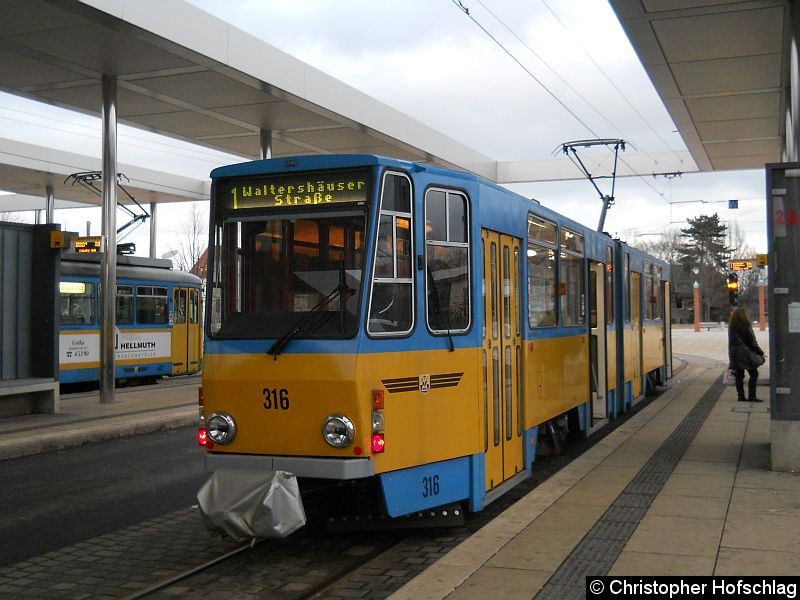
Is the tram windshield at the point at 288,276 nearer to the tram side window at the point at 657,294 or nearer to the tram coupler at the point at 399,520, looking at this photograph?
the tram coupler at the point at 399,520

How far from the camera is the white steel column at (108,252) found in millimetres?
17422

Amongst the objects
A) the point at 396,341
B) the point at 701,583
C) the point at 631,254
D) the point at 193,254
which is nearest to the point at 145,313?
the point at 631,254

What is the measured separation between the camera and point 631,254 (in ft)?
56.5

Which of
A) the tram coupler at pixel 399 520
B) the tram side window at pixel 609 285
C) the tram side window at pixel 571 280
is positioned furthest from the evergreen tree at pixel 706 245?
the tram coupler at pixel 399 520

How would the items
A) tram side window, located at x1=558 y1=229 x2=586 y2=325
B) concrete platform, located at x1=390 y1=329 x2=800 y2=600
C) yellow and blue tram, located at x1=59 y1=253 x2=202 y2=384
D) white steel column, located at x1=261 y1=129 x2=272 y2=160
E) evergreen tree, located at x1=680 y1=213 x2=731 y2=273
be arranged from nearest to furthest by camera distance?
concrete platform, located at x1=390 y1=329 x2=800 y2=600, tram side window, located at x1=558 y1=229 x2=586 y2=325, yellow and blue tram, located at x1=59 y1=253 x2=202 y2=384, white steel column, located at x1=261 y1=129 x2=272 y2=160, evergreen tree, located at x1=680 y1=213 x2=731 y2=273

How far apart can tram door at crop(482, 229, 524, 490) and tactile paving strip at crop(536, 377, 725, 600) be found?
3.50ft

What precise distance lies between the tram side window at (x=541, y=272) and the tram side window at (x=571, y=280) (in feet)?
1.44

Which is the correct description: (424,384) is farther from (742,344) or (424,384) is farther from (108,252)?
(108,252)

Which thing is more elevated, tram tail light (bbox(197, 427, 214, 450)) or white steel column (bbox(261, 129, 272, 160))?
white steel column (bbox(261, 129, 272, 160))

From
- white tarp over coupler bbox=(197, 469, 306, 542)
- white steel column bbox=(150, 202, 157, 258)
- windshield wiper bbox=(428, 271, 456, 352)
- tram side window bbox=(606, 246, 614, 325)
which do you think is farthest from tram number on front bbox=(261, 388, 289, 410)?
white steel column bbox=(150, 202, 157, 258)

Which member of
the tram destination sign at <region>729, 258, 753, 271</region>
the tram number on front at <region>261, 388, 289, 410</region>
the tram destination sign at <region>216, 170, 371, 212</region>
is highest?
the tram destination sign at <region>729, 258, 753, 271</region>

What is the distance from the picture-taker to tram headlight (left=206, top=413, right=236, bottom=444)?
6.97m

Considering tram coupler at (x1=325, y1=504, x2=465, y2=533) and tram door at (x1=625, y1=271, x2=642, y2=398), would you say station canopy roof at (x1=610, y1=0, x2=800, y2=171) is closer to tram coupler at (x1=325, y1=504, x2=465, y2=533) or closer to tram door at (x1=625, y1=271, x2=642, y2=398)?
tram door at (x1=625, y1=271, x2=642, y2=398)

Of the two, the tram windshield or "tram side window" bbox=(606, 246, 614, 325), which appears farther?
"tram side window" bbox=(606, 246, 614, 325)
